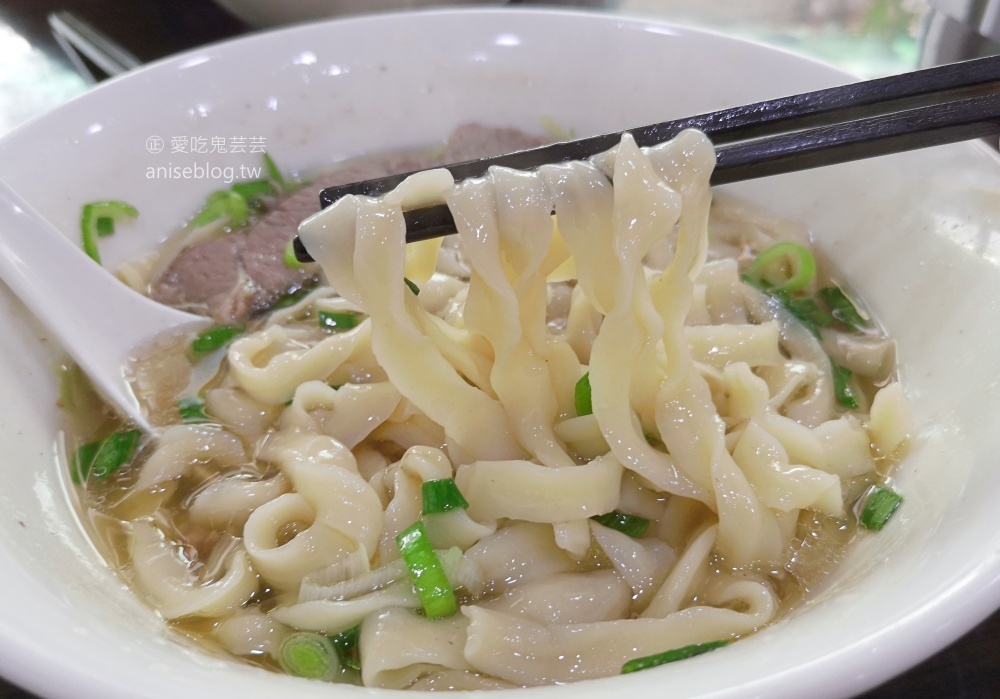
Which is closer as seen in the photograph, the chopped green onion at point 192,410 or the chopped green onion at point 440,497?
the chopped green onion at point 440,497

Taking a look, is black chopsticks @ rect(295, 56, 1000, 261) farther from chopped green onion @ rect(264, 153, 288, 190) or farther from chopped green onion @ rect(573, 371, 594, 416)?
chopped green onion @ rect(264, 153, 288, 190)

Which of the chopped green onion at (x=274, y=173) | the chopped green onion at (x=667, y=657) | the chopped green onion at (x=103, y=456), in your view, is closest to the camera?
the chopped green onion at (x=667, y=657)

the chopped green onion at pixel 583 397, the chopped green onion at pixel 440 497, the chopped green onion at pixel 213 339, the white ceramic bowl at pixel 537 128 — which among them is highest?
the white ceramic bowl at pixel 537 128

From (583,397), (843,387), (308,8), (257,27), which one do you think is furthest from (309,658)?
(257,27)

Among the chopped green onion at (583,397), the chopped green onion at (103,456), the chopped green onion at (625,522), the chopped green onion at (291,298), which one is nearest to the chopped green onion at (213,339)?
the chopped green onion at (291,298)

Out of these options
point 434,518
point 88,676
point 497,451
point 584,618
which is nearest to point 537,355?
point 497,451

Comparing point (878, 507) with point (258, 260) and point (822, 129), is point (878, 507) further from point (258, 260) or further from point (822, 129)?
point (258, 260)

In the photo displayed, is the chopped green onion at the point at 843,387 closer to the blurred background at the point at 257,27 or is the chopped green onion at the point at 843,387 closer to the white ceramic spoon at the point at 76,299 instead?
the blurred background at the point at 257,27

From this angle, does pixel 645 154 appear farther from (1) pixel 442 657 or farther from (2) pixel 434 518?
(1) pixel 442 657
